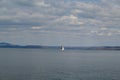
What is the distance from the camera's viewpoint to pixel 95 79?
57.0 meters

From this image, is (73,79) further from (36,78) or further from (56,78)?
(36,78)

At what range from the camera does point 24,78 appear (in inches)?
2261

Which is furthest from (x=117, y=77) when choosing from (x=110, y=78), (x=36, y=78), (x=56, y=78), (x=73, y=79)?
(x=36, y=78)

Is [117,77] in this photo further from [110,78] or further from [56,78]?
[56,78]

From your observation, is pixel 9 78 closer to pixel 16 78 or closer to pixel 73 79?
pixel 16 78

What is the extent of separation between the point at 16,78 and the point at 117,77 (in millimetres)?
23118

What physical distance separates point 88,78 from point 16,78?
16247mm

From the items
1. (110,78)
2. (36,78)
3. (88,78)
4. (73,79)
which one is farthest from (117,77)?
(36,78)

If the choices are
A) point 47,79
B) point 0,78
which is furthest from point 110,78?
point 0,78

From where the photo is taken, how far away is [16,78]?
57.3 metres

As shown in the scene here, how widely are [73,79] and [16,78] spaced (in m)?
12.7

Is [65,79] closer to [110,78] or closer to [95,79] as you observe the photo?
[95,79]

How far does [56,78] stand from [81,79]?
558 cm

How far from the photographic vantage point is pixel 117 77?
59.4 meters
